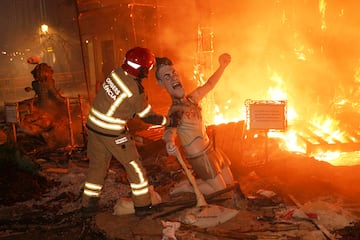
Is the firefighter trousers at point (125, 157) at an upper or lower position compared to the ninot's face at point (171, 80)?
lower

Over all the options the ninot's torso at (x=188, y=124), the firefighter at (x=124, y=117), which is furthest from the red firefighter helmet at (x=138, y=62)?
the ninot's torso at (x=188, y=124)

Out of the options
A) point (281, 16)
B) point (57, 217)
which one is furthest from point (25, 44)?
point (57, 217)

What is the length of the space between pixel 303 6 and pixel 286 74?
6.79ft

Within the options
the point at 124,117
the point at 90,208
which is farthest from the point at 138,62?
the point at 90,208

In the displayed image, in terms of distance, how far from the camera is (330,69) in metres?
10.2

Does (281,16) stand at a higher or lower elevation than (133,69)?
higher

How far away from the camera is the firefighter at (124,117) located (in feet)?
16.6

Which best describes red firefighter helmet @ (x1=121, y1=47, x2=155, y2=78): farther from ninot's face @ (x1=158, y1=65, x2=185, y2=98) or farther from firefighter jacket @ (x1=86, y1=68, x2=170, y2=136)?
ninot's face @ (x1=158, y1=65, x2=185, y2=98)

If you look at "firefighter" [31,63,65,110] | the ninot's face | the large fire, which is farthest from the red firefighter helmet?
"firefighter" [31,63,65,110]

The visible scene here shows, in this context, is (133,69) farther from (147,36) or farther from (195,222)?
(147,36)

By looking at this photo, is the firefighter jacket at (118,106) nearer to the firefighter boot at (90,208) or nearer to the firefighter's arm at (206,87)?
the firefighter's arm at (206,87)

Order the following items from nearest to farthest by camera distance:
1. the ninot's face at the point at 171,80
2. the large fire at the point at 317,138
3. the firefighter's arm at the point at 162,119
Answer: the firefighter's arm at the point at 162,119 < the ninot's face at the point at 171,80 < the large fire at the point at 317,138

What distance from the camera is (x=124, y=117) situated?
17.1ft

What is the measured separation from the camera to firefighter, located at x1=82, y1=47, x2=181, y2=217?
5062 mm
